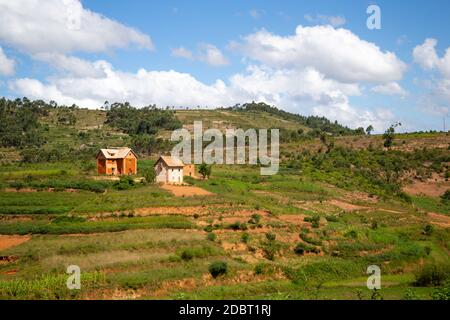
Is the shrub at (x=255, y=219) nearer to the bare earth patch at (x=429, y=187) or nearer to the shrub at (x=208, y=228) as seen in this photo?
the shrub at (x=208, y=228)

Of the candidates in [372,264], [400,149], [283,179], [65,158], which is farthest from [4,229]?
[400,149]

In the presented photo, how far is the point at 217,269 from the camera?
33.3m

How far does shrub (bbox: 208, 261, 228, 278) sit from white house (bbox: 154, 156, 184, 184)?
22171 millimetres

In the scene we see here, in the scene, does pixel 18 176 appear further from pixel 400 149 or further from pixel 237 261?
pixel 400 149

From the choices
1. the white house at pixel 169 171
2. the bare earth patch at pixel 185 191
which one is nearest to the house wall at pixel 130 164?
the white house at pixel 169 171

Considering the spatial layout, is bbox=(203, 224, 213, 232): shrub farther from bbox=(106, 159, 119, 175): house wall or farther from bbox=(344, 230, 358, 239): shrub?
bbox=(106, 159, 119, 175): house wall

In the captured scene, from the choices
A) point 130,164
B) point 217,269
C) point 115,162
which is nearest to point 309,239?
point 217,269

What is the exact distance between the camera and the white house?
54281mm

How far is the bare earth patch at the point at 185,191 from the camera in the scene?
4863 centimetres

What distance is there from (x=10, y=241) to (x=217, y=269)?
15.9 m

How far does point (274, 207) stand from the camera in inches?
2000

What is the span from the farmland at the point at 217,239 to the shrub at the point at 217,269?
0.90ft

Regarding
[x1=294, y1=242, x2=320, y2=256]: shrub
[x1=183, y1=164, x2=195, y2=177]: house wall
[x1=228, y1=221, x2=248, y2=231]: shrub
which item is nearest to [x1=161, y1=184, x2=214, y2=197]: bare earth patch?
[x1=228, y1=221, x2=248, y2=231]: shrub

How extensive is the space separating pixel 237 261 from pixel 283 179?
107ft
